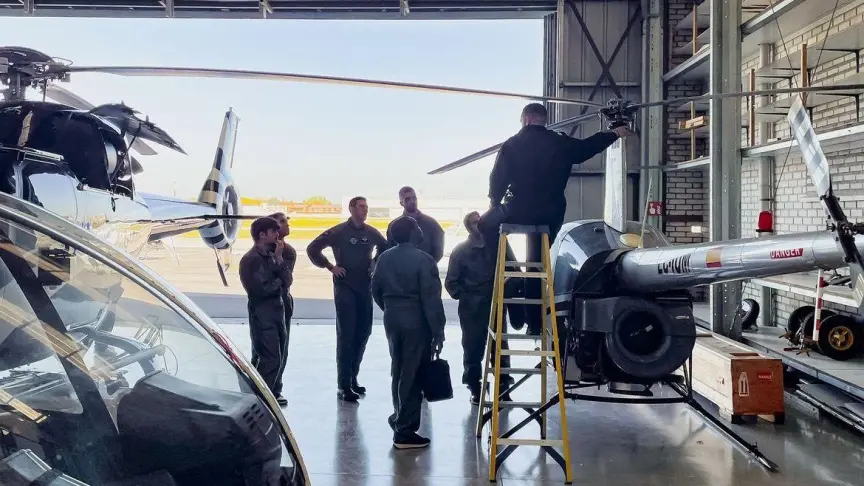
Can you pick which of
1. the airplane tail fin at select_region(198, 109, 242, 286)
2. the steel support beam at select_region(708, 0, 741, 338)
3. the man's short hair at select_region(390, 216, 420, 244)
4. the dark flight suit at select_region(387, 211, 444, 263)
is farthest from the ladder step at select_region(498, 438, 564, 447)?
the airplane tail fin at select_region(198, 109, 242, 286)

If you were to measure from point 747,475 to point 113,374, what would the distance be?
4.02 m

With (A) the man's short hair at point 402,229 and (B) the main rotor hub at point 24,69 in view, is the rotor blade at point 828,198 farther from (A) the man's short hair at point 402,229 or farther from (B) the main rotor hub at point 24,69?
(B) the main rotor hub at point 24,69

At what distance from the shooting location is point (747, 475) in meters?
4.34

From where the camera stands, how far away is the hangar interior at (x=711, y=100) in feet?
21.9

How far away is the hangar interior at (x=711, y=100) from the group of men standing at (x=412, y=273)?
0.89m

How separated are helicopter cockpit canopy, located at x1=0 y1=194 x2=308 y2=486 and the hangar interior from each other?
3234 millimetres

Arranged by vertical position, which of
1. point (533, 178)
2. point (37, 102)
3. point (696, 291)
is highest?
point (37, 102)

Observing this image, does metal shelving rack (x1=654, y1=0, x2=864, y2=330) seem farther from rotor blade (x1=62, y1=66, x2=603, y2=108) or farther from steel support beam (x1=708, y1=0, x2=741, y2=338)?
rotor blade (x1=62, y1=66, x2=603, y2=108)

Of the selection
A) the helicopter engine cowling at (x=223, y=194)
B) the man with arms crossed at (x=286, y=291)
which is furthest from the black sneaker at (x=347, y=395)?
the helicopter engine cowling at (x=223, y=194)

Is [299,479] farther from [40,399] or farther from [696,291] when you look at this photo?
[696,291]

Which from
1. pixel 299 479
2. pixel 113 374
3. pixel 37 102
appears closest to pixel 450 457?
pixel 299 479

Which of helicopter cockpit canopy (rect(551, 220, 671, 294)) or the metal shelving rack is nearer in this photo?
helicopter cockpit canopy (rect(551, 220, 671, 294))

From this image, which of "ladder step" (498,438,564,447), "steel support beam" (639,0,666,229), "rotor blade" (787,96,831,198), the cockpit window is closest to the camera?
the cockpit window

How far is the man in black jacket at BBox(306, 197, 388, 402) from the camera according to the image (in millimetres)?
6152
